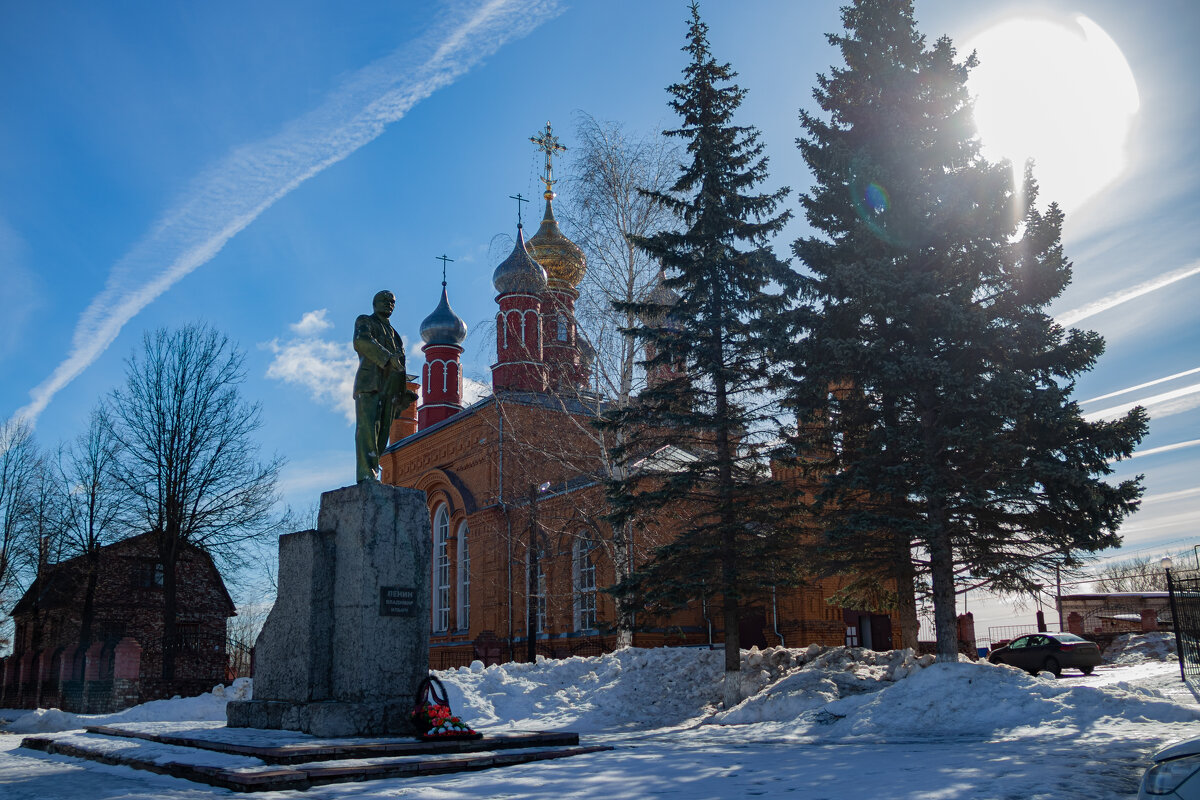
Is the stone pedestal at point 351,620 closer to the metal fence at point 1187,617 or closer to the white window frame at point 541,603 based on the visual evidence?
the metal fence at point 1187,617

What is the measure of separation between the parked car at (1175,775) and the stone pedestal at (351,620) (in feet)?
20.1

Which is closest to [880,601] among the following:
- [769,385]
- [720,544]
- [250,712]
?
[720,544]

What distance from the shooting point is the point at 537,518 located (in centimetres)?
2058

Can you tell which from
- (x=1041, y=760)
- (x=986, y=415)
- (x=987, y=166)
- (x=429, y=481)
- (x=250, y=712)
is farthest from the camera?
(x=429, y=481)

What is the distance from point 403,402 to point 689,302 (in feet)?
18.7

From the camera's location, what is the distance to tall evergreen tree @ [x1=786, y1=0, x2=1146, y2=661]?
11156mm

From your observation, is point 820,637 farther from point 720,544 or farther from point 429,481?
point 429,481

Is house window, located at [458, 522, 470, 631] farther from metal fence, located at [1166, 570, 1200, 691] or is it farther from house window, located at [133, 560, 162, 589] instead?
metal fence, located at [1166, 570, 1200, 691]

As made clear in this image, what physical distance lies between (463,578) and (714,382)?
1569cm

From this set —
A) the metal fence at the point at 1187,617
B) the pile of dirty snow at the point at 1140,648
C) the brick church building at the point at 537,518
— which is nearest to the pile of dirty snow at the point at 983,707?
Result: the metal fence at the point at 1187,617

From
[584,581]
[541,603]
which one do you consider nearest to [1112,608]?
[584,581]

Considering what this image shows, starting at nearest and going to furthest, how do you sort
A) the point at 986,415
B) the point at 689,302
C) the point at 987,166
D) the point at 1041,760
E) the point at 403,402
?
the point at 1041,760
the point at 403,402
the point at 986,415
the point at 987,166
the point at 689,302

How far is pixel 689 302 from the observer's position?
1377cm

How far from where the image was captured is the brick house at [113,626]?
26.1m
